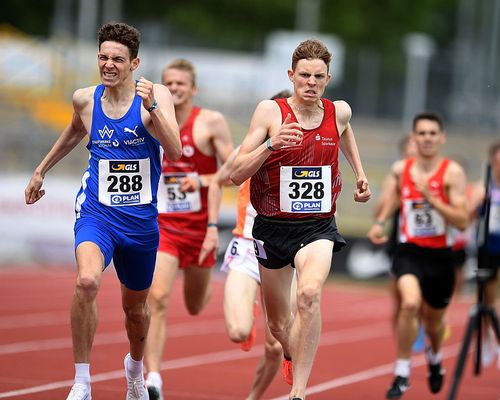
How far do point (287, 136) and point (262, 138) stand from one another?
1.80ft

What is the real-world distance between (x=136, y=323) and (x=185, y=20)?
41.7m

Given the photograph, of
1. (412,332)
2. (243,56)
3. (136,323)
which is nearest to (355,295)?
(412,332)

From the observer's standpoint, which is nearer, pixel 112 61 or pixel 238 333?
pixel 112 61

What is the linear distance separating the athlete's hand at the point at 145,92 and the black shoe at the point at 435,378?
176 inches

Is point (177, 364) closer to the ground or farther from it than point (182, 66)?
closer to the ground

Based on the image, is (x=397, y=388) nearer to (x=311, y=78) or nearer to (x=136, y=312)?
(x=136, y=312)

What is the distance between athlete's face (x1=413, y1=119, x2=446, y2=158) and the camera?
11.2m

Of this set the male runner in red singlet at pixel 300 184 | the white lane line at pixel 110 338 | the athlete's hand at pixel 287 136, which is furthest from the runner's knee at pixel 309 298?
the white lane line at pixel 110 338

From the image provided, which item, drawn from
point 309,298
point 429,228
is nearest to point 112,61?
point 309,298

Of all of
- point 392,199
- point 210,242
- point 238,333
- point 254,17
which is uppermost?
point 254,17

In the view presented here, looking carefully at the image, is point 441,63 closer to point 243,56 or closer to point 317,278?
point 243,56

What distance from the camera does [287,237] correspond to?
827 cm

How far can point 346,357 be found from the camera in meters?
13.9

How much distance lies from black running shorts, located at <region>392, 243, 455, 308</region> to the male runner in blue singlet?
357cm
